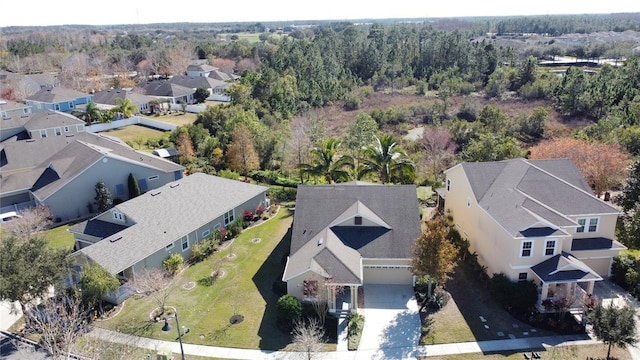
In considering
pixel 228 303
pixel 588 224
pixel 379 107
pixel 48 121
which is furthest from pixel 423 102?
pixel 228 303

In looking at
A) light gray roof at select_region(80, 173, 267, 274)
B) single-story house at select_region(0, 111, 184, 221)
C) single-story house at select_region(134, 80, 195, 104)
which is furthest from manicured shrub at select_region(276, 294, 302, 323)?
single-story house at select_region(134, 80, 195, 104)

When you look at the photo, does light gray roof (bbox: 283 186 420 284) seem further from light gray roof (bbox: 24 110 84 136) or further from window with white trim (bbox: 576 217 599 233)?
→ light gray roof (bbox: 24 110 84 136)

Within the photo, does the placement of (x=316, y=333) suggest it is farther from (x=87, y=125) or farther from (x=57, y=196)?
(x=87, y=125)

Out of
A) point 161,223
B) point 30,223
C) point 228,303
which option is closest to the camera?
point 228,303

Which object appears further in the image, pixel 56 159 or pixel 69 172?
pixel 56 159

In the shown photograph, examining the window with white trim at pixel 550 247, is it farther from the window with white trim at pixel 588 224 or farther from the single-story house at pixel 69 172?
the single-story house at pixel 69 172

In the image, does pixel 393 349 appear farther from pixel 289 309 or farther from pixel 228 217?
pixel 228 217

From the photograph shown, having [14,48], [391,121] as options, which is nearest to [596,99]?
[391,121]
